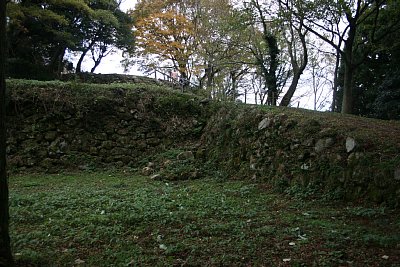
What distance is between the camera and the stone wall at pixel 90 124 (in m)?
9.29

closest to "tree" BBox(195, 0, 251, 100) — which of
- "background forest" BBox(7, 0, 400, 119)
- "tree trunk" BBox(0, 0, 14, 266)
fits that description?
"background forest" BBox(7, 0, 400, 119)

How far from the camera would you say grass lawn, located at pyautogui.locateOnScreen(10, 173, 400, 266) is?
3.26 m

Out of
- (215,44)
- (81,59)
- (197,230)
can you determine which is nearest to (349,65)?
(197,230)

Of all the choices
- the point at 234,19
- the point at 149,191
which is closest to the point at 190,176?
the point at 149,191

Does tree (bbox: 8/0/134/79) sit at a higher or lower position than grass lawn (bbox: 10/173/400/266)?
higher

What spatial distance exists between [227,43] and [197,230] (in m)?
15.5

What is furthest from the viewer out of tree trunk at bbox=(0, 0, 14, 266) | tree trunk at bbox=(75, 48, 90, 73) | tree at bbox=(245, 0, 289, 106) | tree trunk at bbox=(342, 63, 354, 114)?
tree trunk at bbox=(75, 48, 90, 73)

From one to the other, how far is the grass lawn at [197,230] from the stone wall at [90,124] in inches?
139

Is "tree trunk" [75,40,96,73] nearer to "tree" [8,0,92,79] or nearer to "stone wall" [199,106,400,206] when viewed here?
"tree" [8,0,92,79]

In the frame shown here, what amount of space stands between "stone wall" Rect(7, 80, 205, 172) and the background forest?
3.31m

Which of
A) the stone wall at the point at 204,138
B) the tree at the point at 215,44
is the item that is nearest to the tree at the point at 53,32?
the tree at the point at 215,44

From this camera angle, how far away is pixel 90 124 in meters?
10.0

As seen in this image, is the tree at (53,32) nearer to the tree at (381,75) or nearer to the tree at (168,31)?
the tree at (168,31)

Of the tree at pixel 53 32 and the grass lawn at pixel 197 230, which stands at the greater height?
the tree at pixel 53 32
